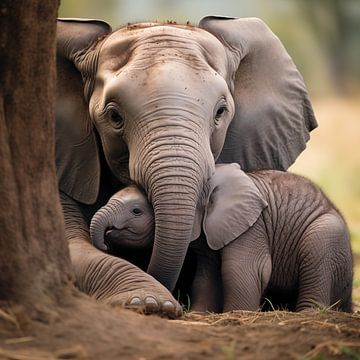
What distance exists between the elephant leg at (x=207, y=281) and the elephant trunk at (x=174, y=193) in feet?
1.85

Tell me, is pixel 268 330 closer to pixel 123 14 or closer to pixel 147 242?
pixel 147 242

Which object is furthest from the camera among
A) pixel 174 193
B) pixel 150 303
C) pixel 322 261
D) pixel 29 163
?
pixel 322 261

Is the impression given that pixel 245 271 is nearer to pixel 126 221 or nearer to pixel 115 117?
pixel 126 221

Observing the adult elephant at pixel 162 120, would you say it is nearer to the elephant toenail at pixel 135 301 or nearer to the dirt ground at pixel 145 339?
the elephant toenail at pixel 135 301

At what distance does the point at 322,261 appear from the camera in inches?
279

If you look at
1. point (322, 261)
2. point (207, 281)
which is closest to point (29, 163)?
point (207, 281)

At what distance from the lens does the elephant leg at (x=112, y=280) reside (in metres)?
6.11

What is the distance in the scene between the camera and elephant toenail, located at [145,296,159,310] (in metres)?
6.07

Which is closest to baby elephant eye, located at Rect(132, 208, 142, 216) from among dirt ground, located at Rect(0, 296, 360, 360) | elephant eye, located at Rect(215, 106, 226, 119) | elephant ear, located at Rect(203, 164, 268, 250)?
elephant ear, located at Rect(203, 164, 268, 250)

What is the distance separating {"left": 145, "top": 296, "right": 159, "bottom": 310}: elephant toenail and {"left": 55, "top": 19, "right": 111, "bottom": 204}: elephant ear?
4.37ft

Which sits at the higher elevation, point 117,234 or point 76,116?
point 76,116

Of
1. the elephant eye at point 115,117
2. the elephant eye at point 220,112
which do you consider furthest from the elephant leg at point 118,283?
the elephant eye at point 220,112

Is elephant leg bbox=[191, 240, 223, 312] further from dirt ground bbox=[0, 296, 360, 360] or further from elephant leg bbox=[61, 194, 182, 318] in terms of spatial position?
dirt ground bbox=[0, 296, 360, 360]

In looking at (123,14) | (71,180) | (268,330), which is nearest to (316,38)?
(123,14)
